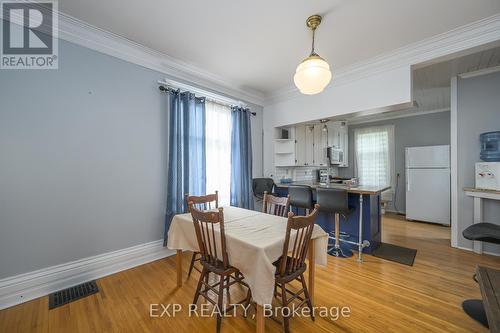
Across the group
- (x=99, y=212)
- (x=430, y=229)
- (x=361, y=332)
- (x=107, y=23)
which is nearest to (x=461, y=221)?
(x=430, y=229)

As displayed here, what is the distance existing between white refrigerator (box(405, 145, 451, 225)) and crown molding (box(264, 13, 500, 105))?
9.28ft

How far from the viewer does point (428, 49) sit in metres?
2.50

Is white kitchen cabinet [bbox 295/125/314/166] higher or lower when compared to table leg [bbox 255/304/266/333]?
higher

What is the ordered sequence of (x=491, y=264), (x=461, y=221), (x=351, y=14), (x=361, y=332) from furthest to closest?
1. (x=461, y=221)
2. (x=491, y=264)
3. (x=351, y=14)
4. (x=361, y=332)

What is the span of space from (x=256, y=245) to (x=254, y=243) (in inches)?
1.4

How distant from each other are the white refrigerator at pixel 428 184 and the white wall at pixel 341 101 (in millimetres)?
2757

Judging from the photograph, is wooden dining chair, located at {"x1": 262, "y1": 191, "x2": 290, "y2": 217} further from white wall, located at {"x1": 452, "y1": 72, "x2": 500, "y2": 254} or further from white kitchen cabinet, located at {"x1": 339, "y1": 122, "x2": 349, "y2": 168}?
white kitchen cabinet, located at {"x1": 339, "y1": 122, "x2": 349, "y2": 168}

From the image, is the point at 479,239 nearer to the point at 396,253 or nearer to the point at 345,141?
the point at 396,253

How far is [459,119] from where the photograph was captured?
3057mm

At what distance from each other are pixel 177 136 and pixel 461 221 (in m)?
4.44

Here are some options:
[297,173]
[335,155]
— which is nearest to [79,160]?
[297,173]

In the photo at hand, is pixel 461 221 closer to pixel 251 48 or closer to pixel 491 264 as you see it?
pixel 491 264

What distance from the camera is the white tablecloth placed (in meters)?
1.31

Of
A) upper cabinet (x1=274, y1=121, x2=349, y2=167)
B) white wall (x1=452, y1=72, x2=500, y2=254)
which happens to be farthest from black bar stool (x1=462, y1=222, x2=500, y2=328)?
upper cabinet (x1=274, y1=121, x2=349, y2=167)
